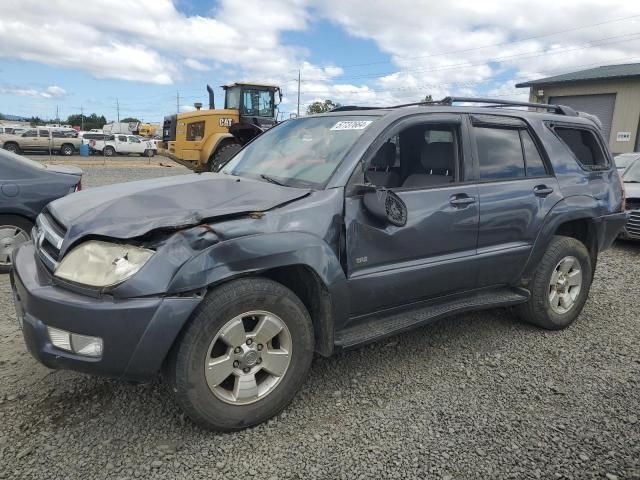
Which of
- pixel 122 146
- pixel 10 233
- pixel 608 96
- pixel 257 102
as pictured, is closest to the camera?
pixel 10 233

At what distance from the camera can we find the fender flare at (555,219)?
391 centimetres

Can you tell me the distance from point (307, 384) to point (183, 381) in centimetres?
101

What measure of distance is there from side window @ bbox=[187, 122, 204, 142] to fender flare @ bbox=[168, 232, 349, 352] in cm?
1231

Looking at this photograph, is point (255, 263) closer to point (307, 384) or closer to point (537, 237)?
point (307, 384)

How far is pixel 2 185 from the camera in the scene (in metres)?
5.21

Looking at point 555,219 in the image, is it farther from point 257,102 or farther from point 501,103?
point 257,102

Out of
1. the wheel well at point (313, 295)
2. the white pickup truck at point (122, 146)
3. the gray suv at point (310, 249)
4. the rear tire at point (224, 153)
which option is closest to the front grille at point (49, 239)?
the gray suv at point (310, 249)

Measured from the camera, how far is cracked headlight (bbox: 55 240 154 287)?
7.63 feet

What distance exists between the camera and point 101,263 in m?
2.38

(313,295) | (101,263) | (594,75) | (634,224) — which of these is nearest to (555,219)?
(313,295)

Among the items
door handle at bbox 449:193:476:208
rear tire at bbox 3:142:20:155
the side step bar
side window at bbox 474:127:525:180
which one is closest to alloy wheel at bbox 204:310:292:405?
the side step bar

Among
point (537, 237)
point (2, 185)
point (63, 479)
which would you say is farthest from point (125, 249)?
point (2, 185)

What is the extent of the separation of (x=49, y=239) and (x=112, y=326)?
93cm

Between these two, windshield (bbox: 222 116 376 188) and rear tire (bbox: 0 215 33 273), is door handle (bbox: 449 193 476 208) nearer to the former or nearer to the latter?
windshield (bbox: 222 116 376 188)
